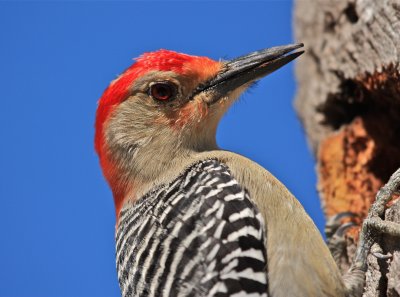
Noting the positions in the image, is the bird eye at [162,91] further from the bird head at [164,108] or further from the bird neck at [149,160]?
the bird neck at [149,160]

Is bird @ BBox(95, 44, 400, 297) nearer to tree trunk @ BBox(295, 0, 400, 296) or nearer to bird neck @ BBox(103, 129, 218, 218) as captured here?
bird neck @ BBox(103, 129, 218, 218)

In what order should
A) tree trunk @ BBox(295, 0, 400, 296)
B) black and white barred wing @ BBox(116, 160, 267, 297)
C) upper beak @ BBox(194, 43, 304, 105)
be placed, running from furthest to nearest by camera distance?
1. tree trunk @ BBox(295, 0, 400, 296)
2. upper beak @ BBox(194, 43, 304, 105)
3. black and white barred wing @ BBox(116, 160, 267, 297)

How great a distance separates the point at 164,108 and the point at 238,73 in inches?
23.0

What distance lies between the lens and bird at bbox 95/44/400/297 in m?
4.57

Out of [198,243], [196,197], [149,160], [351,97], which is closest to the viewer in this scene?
[198,243]

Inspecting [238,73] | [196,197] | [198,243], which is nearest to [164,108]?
[238,73]

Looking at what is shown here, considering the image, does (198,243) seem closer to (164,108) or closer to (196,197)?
(196,197)

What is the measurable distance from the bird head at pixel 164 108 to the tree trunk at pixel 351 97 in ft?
2.93

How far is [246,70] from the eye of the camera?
5625mm

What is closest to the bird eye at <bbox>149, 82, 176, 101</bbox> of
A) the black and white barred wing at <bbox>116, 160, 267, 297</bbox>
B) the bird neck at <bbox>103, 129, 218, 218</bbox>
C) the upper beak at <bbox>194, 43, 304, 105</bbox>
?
the upper beak at <bbox>194, 43, 304, 105</bbox>

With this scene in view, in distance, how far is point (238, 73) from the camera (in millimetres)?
5641

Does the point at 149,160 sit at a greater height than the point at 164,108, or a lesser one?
lesser

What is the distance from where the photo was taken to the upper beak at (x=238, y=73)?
5.49 metres

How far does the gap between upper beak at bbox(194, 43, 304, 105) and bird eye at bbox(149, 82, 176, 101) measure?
178 millimetres
